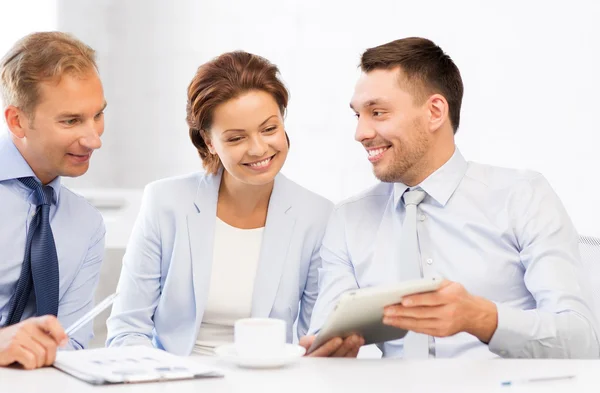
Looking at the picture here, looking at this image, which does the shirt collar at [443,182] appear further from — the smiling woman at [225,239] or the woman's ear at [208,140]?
the woman's ear at [208,140]

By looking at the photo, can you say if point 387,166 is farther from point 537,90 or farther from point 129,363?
point 537,90

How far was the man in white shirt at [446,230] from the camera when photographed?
1862 millimetres

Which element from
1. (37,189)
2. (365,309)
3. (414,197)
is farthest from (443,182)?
(37,189)

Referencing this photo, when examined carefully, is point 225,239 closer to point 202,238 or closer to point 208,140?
point 202,238

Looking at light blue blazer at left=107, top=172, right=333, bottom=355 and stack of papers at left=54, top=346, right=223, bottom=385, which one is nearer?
stack of papers at left=54, top=346, right=223, bottom=385

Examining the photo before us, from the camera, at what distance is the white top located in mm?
2301

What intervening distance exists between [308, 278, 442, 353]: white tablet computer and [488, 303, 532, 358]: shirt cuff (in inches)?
8.8

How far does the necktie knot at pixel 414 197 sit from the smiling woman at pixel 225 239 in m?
0.32

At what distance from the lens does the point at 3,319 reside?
196 cm

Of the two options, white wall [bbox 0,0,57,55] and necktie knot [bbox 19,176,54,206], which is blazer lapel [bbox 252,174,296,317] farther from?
white wall [bbox 0,0,57,55]

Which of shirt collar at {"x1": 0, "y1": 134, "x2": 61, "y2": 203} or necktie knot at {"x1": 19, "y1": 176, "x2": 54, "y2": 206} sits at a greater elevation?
shirt collar at {"x1": 0, "y1": 134, "x2": 61, "y2": 203}

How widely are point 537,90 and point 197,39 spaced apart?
1.65m

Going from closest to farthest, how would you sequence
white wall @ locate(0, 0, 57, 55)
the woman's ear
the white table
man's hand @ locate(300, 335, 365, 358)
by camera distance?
1. the white table
2. man's hand @ locate(300, 335, 365, 358)
3. the woman's ear
4. white wall @ locate(0, 0, 57, 55)

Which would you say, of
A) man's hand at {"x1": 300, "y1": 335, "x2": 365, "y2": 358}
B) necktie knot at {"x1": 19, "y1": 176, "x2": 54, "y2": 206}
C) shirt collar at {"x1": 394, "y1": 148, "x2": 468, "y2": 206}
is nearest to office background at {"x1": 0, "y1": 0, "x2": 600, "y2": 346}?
shirt collar at {"x1": 394, "y1": 148, "x2": 468, "y2": 206}
